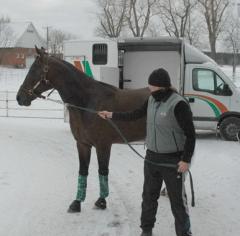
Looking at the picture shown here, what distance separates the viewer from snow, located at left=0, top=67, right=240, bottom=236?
507 cm

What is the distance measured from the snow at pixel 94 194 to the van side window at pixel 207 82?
187 centimetres

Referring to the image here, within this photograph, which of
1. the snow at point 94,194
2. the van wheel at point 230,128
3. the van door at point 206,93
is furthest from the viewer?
the van door at point 206,93

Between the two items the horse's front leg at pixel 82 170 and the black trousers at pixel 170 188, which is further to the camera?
the horse's front leg at pixel 82 170

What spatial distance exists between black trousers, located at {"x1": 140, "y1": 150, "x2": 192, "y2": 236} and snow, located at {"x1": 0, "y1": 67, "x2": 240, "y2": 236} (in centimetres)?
66

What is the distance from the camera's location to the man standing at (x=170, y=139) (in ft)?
13.2

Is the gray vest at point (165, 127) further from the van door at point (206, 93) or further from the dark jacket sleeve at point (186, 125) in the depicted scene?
the van door at point (206, 93)

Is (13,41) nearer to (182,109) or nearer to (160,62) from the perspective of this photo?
(160,62)

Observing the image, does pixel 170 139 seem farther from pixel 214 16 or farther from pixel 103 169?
pixel 214 16

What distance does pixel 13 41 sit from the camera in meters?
71.8

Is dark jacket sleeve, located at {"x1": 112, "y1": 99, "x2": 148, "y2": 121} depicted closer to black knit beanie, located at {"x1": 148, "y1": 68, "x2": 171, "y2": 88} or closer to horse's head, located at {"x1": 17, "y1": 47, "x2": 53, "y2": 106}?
black knit beanie, located at {"x1": 148, "y1": 68, "x2": 171, "y2": 88}

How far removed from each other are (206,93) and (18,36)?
6669cm

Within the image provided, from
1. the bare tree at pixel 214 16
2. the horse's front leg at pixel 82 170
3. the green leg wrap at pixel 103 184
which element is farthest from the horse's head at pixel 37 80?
the bare tree at pixel 214 16

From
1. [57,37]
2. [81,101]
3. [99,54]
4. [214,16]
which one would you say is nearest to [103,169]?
[81,101]

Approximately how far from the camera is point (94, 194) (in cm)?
640
